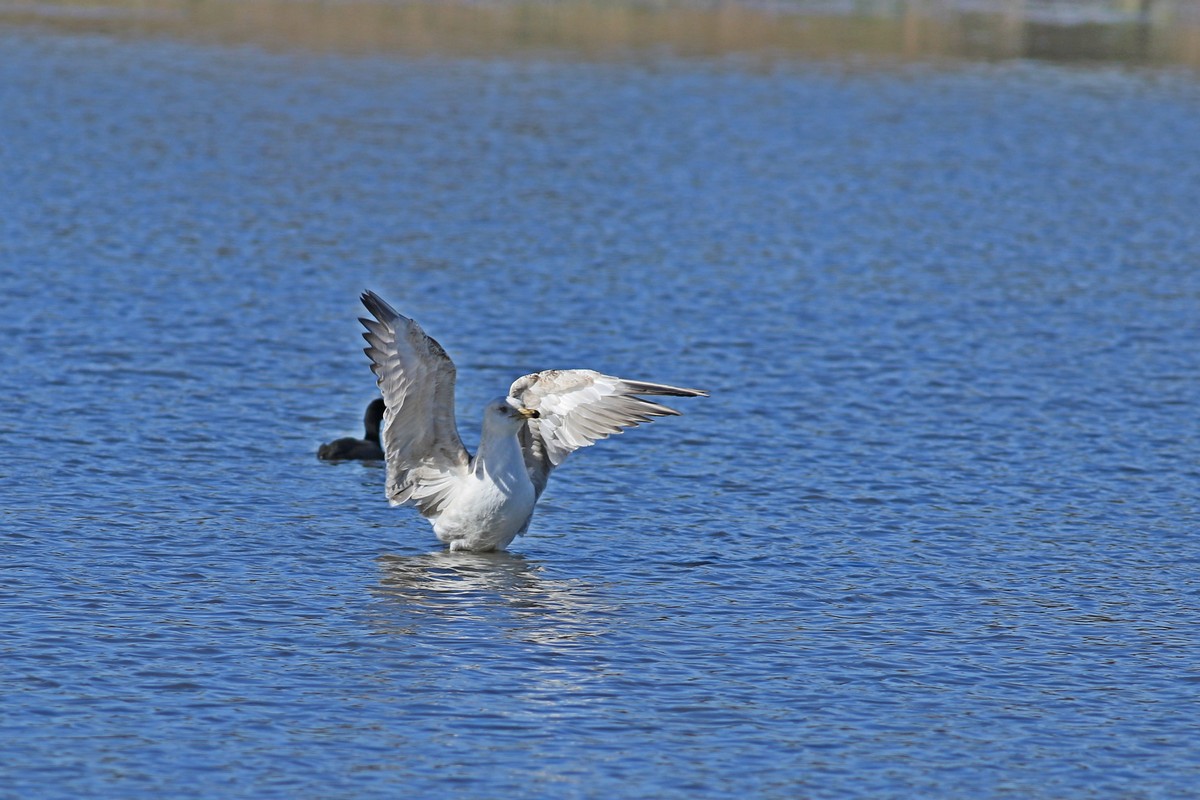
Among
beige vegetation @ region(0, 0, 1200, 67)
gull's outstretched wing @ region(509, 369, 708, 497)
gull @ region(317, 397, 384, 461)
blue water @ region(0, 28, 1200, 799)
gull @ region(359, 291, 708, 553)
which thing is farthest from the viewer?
beige vegetation @ region(0, 0, 1200, 67)

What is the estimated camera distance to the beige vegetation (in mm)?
55750

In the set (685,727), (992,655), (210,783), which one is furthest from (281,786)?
(992,655)

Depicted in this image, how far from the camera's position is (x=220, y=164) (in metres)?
35.6

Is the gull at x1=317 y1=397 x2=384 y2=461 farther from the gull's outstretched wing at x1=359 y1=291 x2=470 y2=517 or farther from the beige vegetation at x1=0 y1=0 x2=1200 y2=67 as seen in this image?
the beige vegetation at x1=0 y1=0 x2=1200 y2=67

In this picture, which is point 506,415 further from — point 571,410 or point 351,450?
point 351,450

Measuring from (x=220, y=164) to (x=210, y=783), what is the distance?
2666cm

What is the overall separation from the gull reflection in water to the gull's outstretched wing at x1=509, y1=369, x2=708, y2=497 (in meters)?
0.95

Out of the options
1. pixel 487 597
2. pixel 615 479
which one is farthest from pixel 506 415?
pixel 615 479

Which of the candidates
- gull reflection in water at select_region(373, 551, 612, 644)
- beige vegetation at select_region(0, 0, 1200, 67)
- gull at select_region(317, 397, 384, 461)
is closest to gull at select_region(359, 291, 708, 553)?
gull reflection in water at select_region(373, 551, 612, 644)

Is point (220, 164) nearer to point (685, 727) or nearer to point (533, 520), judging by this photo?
point (533, 520)

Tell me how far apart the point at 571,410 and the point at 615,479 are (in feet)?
9.11

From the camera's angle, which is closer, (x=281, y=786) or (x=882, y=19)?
(x=281, y=786)

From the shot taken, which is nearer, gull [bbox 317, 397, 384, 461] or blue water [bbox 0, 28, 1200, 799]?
blue water [bbox 0, 28, 1200, 799]

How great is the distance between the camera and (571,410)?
15312 millimetres
